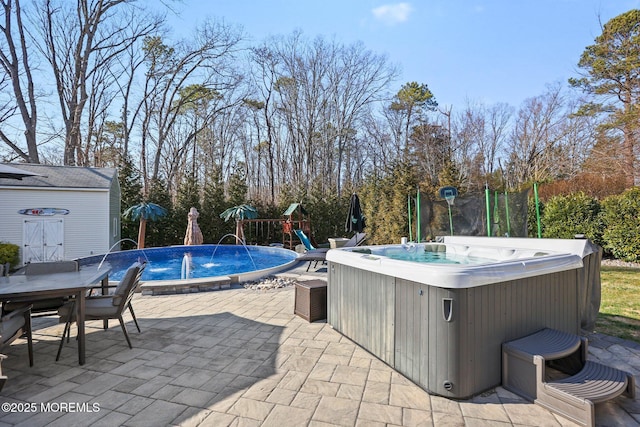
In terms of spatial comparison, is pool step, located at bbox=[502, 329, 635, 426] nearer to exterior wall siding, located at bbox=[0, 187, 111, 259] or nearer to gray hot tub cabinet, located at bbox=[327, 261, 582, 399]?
gray hot tub cabinet, located at bbox=[327, 261, 582, 399]

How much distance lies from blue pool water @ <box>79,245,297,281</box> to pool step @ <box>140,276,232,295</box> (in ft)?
7.42

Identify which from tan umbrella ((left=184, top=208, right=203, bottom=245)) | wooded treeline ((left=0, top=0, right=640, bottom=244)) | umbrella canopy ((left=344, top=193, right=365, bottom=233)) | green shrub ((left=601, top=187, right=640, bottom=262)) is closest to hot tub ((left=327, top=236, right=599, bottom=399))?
umbrella canopy ((left=344, top=193, right=365, bottom=233))

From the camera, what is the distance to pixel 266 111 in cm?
2009

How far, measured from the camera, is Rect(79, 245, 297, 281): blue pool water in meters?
8.58

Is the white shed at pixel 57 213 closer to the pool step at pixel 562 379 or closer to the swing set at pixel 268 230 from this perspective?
the swing set at pixel 268 230

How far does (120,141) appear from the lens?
1792cm

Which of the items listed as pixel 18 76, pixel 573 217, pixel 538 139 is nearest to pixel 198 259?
pixel 573 217

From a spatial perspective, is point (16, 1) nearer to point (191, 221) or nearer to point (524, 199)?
point (191, 221)

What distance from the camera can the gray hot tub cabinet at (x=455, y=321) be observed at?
88.6 inches

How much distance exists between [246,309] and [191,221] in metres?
7.77

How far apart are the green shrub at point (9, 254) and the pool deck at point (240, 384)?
7.42 metres

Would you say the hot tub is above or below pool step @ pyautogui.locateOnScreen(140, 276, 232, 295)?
above

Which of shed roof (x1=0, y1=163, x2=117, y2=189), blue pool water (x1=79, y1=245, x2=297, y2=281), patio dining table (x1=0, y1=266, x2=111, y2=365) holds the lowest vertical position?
blue pool water (x1=79, y1=245, x2=297, y2=281)

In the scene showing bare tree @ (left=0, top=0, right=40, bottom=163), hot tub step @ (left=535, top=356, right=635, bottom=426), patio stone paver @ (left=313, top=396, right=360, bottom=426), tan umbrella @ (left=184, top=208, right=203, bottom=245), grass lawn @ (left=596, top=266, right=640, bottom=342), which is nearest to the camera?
hot tub step @ (left=535, top=356, right=635, bottom=426)
